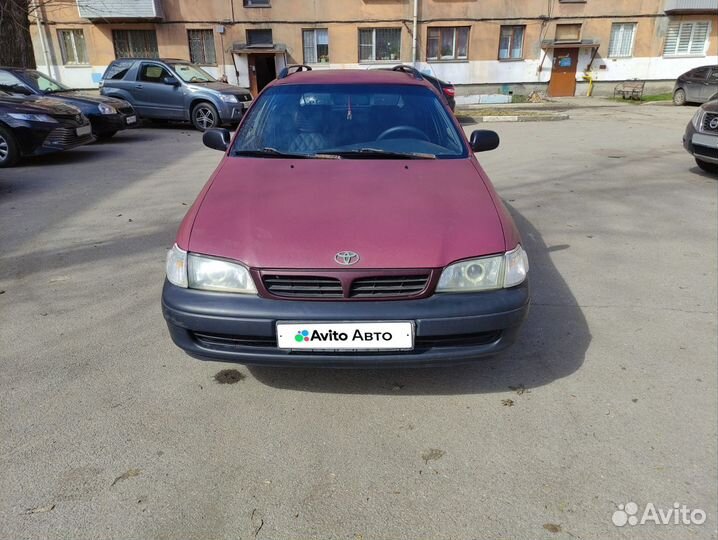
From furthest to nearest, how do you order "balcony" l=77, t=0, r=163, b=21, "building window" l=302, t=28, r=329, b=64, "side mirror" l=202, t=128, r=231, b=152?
"building window" l=302, t=28, r=329, b=64
"balcony" l=77, t=0, r=163, b=21
"side mirror" l=202, t=128, r=231, b=152

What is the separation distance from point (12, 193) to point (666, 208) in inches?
325

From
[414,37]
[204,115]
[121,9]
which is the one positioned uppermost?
[121,9]

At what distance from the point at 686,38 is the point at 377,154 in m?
28.5

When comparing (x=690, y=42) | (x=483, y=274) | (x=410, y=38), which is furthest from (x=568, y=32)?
(x=483, y=274)

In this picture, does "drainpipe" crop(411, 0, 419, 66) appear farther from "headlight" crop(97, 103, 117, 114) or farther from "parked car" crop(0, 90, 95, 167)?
"parked car" crop(0, 90, 95, 167)

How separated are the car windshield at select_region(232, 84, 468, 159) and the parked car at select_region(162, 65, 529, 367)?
517 mm

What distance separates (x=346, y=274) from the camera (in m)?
2.30

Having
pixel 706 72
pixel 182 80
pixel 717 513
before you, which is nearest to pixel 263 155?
pixel 717 513

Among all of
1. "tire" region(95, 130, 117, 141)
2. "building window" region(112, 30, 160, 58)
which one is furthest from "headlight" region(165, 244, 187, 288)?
"building window" region(112, 30, 160, 58)

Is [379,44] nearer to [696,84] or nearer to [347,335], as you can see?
[696,84]

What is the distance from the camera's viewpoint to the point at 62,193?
681 cm

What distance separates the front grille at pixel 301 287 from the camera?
2.33 meters

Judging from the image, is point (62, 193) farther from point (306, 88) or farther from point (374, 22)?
point (374, 22)

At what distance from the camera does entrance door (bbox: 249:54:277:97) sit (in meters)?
23.6
